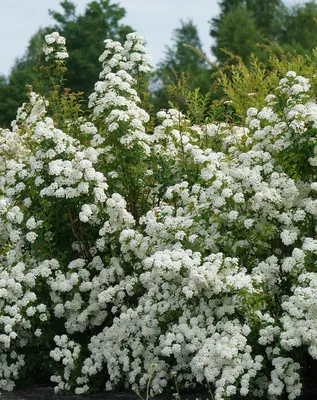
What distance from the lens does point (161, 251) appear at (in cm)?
607

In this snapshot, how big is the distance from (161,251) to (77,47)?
1431 inches

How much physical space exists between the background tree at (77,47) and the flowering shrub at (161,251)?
1055 inches

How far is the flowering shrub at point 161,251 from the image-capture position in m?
5.46

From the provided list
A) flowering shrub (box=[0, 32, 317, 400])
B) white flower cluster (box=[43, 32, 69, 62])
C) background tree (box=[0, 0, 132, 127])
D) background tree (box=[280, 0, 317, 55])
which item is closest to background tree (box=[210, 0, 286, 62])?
background tree (box=[280, 0, 317, 55])

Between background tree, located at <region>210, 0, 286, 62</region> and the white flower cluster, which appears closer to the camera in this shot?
the white flower cluster

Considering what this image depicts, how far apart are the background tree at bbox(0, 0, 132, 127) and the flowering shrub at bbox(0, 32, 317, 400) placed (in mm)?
26800

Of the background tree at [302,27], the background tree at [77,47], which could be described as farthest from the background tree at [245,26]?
the background tree at [77,47]

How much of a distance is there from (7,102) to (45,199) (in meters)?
30.4

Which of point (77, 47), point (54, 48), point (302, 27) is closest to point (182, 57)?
point (77, 47)

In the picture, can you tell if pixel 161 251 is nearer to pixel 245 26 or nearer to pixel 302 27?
pixel 245 26

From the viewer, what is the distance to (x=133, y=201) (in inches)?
295

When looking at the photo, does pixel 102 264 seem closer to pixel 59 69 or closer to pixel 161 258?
pixel 161 258

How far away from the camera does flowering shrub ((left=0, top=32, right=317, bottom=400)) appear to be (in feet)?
17.9

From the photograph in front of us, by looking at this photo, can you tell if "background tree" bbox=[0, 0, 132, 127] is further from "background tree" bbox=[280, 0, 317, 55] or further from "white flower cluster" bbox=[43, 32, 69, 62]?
"white flower cluster" bbox=[43, 32, 69, 62]
